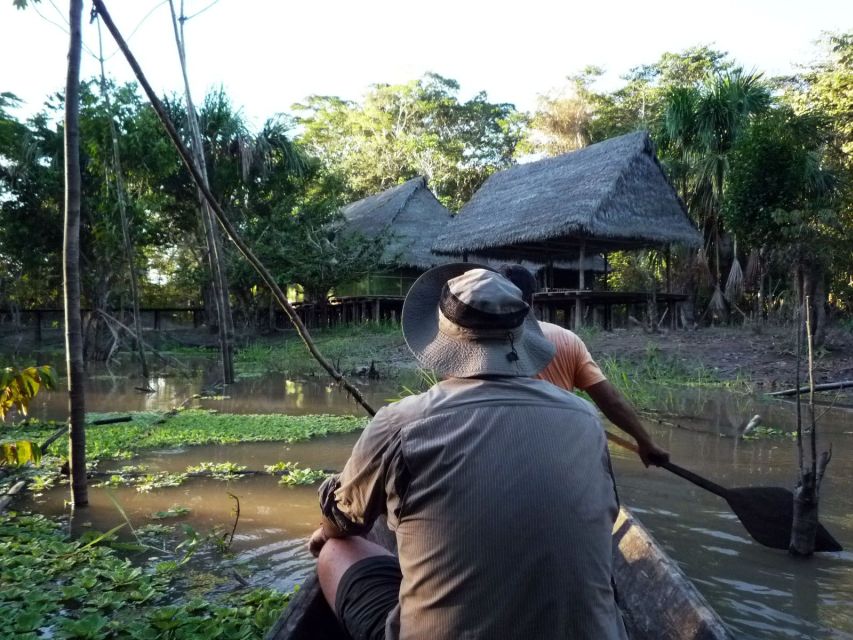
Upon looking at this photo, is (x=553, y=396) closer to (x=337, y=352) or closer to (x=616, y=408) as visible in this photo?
(x=616, y=408)

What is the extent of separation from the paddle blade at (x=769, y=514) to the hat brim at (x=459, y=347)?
2.41m

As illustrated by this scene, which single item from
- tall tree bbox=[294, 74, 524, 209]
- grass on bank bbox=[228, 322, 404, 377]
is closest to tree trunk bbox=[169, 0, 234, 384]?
grass on bank bbox=[228, 322, 404, 377]

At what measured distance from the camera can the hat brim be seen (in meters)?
1.73

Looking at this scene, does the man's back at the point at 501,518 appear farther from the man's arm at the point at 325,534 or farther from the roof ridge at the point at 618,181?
the roof ridge at the point at 618,181

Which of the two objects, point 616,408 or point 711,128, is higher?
point 711,128

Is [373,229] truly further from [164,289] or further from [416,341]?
[416,341]

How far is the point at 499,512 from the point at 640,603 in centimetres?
147

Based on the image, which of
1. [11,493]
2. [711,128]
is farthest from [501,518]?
[711,128]

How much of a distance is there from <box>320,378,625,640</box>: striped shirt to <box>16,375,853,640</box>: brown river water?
1998mm

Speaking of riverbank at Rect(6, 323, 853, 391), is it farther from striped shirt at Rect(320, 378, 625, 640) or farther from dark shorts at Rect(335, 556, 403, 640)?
striped shirt at Rect(320, 378, 625, 640)

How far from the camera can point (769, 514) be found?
382 centimetres

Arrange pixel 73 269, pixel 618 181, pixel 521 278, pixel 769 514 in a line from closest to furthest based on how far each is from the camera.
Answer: pixel 521 278 < pixel 769 514 < pixel 73 269 < pixel 618 181

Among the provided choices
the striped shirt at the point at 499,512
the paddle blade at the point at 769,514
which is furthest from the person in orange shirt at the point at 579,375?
the striped shirt at the point at 499,512

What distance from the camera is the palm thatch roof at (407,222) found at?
22.2 m
